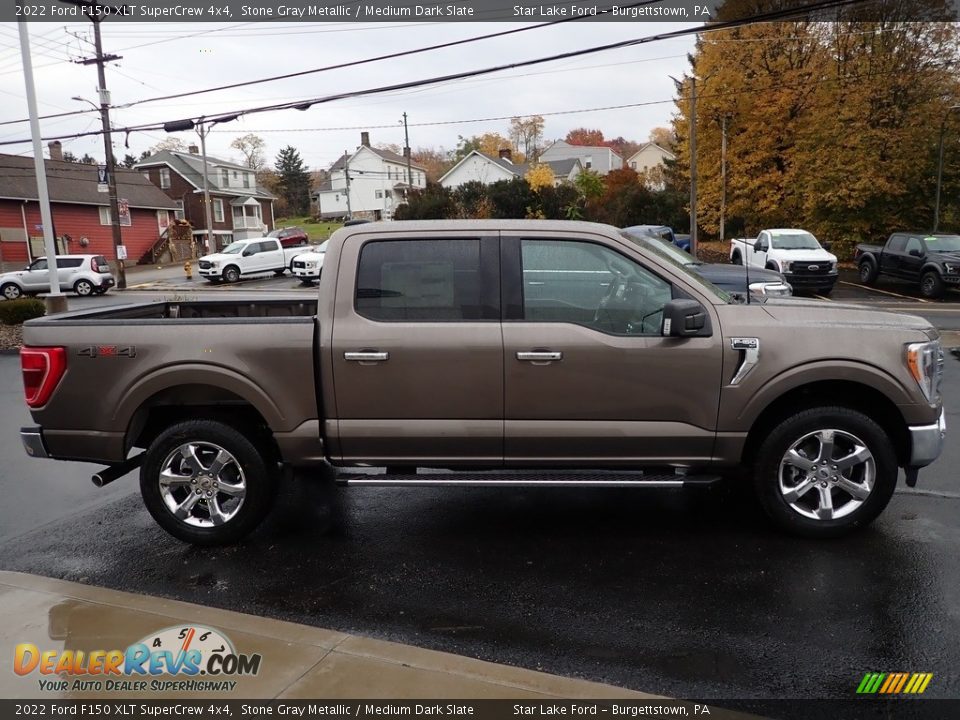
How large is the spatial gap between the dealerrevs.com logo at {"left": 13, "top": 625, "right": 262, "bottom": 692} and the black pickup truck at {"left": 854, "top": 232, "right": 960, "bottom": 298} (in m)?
21.9

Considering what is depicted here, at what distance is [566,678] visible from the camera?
10.2 ft

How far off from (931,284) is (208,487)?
21.5 m

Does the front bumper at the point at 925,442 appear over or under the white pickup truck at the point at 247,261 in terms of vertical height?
under

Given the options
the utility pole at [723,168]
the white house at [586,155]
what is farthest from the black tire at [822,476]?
the white house at [586,155]

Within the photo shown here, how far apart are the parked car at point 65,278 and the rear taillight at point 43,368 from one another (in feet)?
92.9

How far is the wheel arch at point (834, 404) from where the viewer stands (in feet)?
14.4

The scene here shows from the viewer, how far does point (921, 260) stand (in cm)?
2062

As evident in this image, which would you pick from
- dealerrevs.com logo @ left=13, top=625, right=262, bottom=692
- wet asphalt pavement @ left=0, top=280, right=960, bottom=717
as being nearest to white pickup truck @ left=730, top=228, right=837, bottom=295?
wet asphalt pavement @ left=0, top=280, right=960, bottom=717

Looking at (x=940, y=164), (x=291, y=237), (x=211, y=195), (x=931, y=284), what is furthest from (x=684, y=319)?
(x=211, y=195)

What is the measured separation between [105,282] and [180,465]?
A: 29.0 m

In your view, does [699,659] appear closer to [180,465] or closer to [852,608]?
[852,608]

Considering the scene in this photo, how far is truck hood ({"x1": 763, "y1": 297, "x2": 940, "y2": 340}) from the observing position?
4301 millimetres

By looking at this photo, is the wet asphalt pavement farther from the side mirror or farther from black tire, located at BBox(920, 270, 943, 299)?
black tire, located at BBox(920, 270, 943, 299)

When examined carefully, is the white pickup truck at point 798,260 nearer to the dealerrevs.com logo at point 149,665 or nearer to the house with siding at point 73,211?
the dealerrevs.com logo at point 149,665
